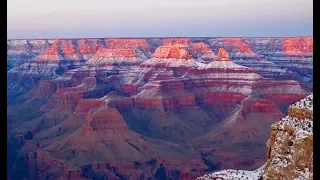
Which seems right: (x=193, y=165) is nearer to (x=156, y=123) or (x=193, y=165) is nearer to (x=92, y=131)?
(x=92, y=131)

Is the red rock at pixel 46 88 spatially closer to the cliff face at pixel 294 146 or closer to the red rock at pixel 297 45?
the red rock at pixel 297 45

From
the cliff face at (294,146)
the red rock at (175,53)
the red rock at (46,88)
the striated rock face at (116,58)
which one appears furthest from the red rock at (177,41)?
the cliff face at (294,146)

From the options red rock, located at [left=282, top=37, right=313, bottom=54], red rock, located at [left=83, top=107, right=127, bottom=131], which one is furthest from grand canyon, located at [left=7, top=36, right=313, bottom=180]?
red rock, located at [left=282, top=37, right=313, bottom=54]

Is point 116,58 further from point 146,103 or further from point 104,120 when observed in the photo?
point 104,120

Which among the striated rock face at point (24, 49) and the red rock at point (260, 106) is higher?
the striated rock face at point (24, 49)

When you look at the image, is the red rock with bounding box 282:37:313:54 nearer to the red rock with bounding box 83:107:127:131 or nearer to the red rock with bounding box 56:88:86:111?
the red rock with bounding box 56:88:86:111

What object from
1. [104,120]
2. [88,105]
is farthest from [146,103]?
[104,120]

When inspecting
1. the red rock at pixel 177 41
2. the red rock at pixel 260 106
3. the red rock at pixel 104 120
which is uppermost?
the red rock at pixel 177 41
